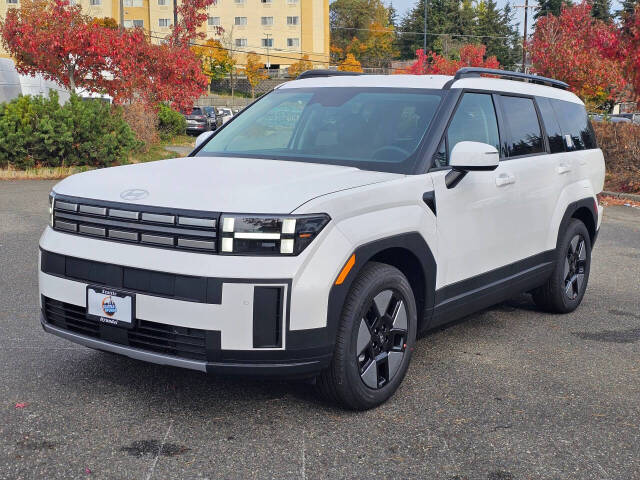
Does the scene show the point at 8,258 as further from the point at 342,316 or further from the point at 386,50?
the point at 386,50

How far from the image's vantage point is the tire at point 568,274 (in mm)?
6434

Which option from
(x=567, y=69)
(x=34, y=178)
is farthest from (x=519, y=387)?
(x=567, y=69)

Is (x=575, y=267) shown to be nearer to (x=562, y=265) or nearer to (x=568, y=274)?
(x=568, y=274)

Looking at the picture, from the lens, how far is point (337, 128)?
5.22 metres

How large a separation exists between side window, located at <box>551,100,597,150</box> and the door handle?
1.34m

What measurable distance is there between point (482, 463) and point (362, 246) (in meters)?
1.21

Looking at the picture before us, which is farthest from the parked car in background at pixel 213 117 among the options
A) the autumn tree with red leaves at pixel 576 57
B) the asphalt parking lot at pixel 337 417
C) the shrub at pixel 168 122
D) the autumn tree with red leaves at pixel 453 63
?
the asphalt parking lot at pixel 337 417

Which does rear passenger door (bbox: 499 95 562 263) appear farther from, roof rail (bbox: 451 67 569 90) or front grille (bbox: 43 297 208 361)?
front grille (bbox: 43 297 208 361)

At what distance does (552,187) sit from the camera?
615cm

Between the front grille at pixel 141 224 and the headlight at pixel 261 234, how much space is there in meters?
0.06

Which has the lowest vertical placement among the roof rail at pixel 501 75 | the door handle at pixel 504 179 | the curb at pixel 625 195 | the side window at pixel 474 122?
the curb at pixel 625 195

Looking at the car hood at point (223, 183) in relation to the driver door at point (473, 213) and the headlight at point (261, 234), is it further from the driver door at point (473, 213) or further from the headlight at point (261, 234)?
the driver door at point (473, 213)

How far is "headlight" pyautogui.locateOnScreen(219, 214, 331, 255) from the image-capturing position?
3.71 m

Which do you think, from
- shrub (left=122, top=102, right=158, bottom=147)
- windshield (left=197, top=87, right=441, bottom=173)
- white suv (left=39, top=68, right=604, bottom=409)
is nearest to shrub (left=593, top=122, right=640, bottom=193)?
white suv (left=39, top=68, right=604, bottom=409)
